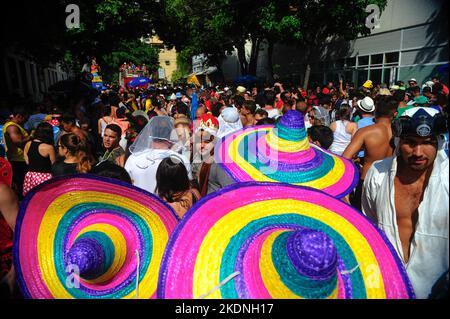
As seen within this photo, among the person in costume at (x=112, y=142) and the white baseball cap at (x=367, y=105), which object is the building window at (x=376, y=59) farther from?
the person in costume at (x=112, y=142)

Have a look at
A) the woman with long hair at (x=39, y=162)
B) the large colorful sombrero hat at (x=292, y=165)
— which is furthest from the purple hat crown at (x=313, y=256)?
the woman with long hair at (x=39, y=162)

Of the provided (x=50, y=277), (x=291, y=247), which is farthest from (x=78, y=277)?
(x=291, y=247)

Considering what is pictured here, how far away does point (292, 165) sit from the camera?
2760mm

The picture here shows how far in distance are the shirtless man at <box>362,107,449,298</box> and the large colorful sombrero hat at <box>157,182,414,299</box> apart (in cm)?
56

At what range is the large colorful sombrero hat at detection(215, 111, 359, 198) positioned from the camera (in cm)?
271

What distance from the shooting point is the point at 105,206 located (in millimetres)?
1835

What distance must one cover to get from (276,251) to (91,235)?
97cm

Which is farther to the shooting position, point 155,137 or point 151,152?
point 155,137

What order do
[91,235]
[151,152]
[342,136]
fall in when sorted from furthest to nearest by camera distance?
1. [342,136]
2. [151,152]
3. [91,235]

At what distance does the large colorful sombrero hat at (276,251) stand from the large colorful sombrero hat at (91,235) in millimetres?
393

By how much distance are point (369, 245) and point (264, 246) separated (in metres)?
0.55

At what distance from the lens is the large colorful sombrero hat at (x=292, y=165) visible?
2.71m

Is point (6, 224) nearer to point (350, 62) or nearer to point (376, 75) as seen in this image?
point (376, 75)

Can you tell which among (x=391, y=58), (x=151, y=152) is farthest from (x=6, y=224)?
(x=391, y=58)
